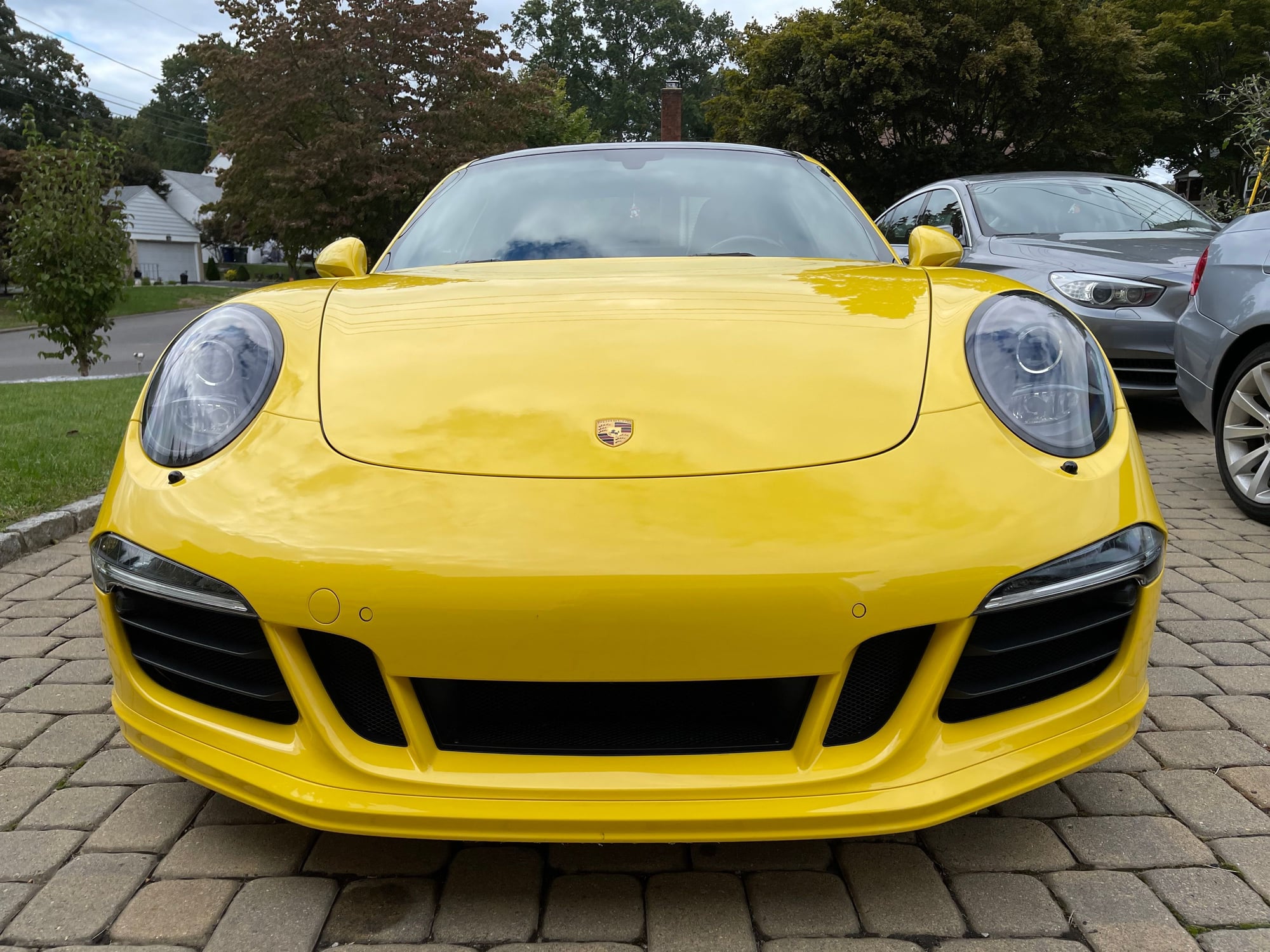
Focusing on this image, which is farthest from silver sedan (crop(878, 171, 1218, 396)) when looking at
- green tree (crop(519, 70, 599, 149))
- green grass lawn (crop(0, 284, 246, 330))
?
green grass lawn (crop(0, 284, 246, 330))

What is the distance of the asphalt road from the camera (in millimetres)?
13812

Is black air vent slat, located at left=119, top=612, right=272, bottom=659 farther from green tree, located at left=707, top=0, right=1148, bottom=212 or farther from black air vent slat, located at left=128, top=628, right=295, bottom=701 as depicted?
green tree, located at left=707, top=0, right=1148, bottom=212

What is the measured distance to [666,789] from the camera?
142 centimetres

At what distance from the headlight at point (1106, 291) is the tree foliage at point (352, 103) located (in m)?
17.8

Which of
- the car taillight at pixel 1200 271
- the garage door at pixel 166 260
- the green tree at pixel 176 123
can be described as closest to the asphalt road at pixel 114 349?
the car taillight at pixel 1200 271

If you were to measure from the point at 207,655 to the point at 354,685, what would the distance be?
11.0 inches

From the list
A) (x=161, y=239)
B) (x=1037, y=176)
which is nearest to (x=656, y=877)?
(x=1037, y=176)

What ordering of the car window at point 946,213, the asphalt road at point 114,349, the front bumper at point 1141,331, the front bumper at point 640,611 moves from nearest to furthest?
1. the front bumper at point 640,611
2. the front bumper at point 1141,331
3. the car window at point 946,213
4. the asphalt road at point 114,349

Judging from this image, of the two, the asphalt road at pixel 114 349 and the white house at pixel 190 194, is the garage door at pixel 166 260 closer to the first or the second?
the white house at pixel 190 194

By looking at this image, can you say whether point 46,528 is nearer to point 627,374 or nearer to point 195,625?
point 195,625

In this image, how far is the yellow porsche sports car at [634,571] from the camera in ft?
4.63

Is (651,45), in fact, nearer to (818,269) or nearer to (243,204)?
(243,204)

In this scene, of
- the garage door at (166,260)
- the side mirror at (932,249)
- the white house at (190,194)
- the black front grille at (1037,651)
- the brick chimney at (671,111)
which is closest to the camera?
the black front grille at (1037,651)

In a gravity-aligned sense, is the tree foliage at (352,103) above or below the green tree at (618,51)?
below
